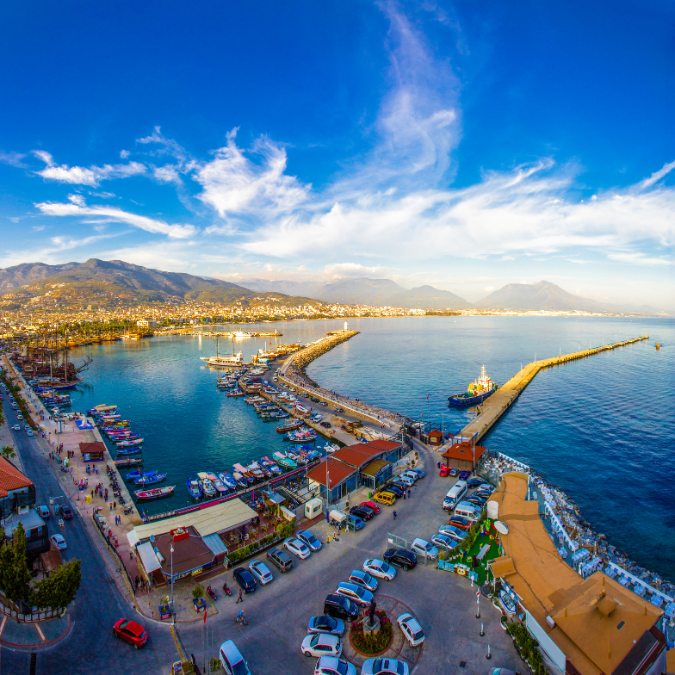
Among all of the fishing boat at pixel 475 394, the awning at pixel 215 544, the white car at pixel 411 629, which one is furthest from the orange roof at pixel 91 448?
the fishing boat at pixel 475 394

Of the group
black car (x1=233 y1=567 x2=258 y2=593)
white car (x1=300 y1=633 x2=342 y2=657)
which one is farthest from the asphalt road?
white car (x1=300 y1=633 x2=342 y2=657)

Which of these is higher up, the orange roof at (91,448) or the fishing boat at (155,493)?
the orange roof at (91,448)

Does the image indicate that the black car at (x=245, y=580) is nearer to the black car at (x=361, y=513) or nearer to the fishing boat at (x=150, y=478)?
the black car at (x=361, y=513)

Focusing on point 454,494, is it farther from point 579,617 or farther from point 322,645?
point 322,645

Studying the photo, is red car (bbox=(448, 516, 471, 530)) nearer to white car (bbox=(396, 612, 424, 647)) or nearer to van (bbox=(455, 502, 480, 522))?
van (bbox=(455, 502, 480, 522))

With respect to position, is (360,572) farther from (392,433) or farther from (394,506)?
(392,433)

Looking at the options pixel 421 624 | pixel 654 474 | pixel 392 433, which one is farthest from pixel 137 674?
pixel 654 474
